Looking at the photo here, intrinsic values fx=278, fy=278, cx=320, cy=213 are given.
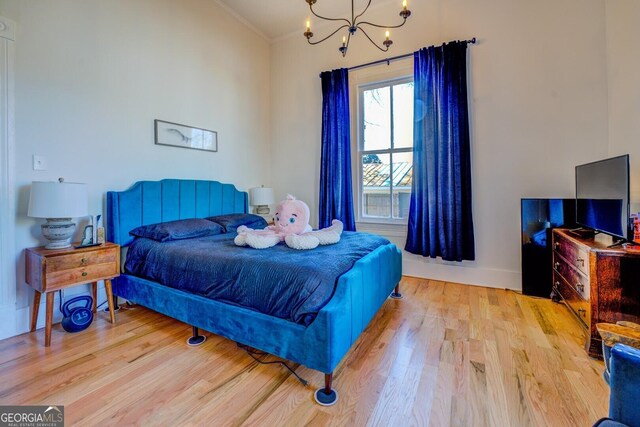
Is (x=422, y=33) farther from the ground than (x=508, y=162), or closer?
farther from the ground

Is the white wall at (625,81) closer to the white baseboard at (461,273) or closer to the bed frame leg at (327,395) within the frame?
the white baseboard at (461,273)

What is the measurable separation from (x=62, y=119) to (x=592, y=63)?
4.66 metres

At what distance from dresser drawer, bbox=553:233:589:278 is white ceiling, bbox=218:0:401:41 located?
317 centimetres

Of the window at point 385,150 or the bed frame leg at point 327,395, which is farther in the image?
the window at point 385,150

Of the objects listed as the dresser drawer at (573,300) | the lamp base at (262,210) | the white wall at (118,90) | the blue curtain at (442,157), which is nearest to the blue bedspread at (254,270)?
the white wall at (118,90)

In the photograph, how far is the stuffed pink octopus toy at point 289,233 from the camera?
2.11m

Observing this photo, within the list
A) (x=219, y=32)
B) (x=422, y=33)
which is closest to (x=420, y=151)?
(x=422, y=33)

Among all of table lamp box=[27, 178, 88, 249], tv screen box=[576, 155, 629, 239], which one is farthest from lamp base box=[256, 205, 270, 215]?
tv screen box=[576, 155, 629, 239]

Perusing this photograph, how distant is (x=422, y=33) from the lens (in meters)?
3.24

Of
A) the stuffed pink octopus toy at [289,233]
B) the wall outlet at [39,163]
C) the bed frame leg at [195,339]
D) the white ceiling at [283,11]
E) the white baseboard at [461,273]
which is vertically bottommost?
the bed frame leg at [195,339]

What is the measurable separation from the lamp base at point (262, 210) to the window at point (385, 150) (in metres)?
1.42

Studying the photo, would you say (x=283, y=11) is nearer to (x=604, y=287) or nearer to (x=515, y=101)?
(x=515, y=101)

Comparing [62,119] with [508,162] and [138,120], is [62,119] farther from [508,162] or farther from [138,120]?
[508,162]

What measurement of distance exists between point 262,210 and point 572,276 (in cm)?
352
